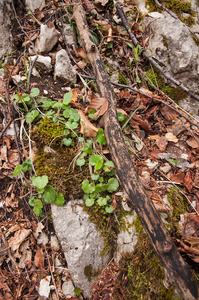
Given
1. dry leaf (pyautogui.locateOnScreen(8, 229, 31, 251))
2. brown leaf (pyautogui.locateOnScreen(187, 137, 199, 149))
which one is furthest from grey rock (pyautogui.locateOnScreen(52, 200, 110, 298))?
brown leaf (pyautogui.locateOnScreen(187, 137, 199, 149))

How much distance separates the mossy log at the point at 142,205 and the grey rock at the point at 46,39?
745mm

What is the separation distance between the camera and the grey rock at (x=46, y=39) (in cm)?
256

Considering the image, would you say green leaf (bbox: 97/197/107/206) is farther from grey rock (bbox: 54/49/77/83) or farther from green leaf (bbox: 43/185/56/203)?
grey rock (bbox: 54/49/77/83)

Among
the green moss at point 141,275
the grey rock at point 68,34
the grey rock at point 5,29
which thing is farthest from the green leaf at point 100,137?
the grey rock at point 5,29

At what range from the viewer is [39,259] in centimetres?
202

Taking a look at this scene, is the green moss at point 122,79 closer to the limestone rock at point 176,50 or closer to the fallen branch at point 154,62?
the fallen branch at point 154,62

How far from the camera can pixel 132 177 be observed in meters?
1.73

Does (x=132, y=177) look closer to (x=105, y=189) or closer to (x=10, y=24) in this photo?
(x=105, y=189)

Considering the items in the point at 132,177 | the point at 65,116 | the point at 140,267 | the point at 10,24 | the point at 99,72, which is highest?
the point at 10,24

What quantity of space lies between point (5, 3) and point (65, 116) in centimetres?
222

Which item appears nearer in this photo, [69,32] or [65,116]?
[65,116]

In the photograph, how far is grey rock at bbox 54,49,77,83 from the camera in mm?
2459

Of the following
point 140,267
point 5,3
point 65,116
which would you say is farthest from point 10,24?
point 140,267

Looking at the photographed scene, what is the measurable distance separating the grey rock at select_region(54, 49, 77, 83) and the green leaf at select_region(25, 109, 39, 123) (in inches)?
26.4
